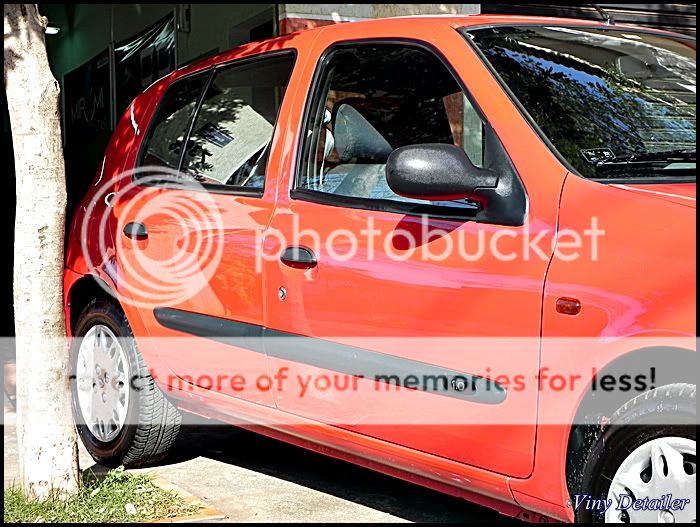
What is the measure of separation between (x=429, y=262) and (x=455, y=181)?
0.97 feet

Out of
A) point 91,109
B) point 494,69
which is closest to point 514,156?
point 494,69

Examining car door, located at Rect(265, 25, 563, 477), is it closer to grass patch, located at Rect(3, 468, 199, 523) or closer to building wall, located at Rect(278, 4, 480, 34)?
grass patch, located at Rect(3, 468, 199, 523)

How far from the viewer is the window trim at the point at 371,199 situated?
3352 mm

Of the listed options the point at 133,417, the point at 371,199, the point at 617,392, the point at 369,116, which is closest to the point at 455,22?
the point at 369,116

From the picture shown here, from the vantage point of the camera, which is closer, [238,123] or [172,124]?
[238,123]

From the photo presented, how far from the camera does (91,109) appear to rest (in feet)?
42.0

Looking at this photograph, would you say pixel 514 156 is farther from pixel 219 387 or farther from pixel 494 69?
pixel 219 387

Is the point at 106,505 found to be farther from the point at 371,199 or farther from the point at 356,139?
the point at 356,139

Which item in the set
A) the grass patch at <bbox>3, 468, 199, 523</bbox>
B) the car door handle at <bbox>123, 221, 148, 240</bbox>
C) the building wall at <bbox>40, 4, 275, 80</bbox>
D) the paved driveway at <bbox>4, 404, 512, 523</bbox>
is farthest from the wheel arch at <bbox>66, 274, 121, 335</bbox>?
the building wall at <bbox>40, 4, 275, 80</bbox>

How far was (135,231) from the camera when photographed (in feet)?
15.1

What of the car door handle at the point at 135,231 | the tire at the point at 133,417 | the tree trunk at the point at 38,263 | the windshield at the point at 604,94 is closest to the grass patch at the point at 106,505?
the tree trunk at the point at 38,263

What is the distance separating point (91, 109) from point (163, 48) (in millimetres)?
1949

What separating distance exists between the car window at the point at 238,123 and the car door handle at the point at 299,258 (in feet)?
1.26

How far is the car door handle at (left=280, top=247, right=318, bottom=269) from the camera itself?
12.4 ft
